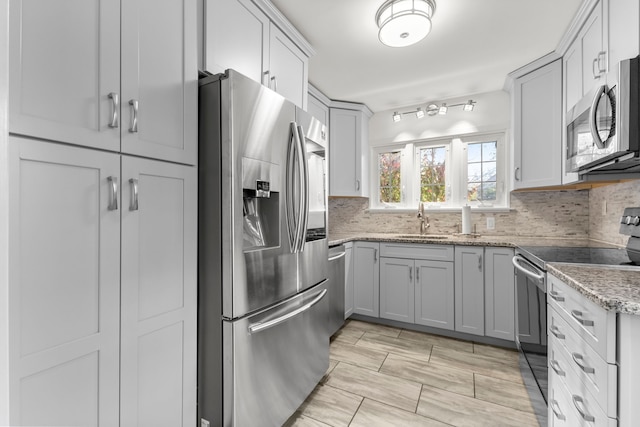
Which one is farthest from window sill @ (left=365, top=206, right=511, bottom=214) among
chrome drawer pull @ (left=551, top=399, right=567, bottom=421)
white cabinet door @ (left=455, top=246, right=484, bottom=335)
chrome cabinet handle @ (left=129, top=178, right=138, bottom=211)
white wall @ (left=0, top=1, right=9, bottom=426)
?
white wall @ (left=0, top=1, right=9, bottom=426)

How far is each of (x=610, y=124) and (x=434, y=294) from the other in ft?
6.57

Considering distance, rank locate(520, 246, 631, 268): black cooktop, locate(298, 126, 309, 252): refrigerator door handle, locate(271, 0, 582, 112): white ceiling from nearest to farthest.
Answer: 1. locate(520, 246, 631, 268): black cooktop
2. locate(298, 126, 309, 252): refrigerator door handle
3. locate(271, 0, 582, 112): white ceiling

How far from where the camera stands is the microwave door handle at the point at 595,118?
1.34 m

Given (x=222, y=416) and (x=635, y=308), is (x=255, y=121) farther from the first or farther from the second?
(x=635, y=308)

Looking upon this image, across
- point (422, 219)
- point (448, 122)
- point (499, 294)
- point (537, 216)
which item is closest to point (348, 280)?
point (422, 219)

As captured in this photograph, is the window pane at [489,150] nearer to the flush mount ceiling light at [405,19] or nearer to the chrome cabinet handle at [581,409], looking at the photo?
the flush mount ceiling light at [405,19]

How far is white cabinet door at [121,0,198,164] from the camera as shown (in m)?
1.06

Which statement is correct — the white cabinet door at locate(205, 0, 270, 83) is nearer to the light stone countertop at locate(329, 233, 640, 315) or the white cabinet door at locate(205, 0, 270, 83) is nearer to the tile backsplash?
the light stone countertop at locate(329, 233, 640, 315)

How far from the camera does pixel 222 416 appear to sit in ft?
4.22

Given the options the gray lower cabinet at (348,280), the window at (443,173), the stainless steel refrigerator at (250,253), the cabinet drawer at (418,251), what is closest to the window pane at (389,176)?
the window at (443,173)

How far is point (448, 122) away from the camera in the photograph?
3.50 m

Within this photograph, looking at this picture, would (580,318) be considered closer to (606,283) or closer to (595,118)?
(606,283)

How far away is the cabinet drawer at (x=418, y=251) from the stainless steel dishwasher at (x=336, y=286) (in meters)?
0.50

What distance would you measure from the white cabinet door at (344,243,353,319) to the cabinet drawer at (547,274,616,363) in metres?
1.93
